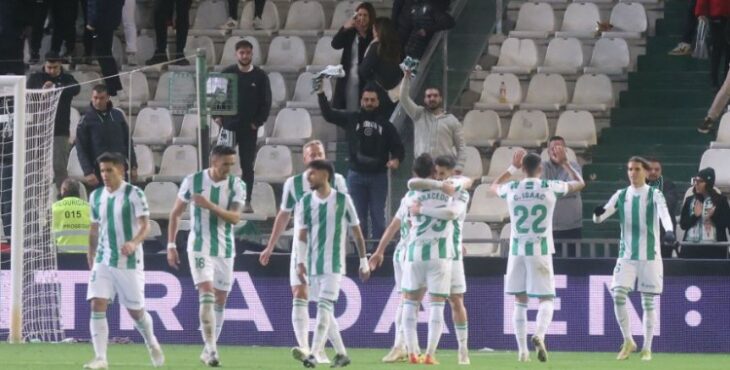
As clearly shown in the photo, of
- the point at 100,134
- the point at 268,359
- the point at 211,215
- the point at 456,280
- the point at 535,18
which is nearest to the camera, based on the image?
the point at 211,215

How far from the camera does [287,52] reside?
23859 mm

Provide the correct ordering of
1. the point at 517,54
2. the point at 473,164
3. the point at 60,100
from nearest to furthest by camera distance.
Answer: the point at 60,100, the point at 473,164, the point at 517,54

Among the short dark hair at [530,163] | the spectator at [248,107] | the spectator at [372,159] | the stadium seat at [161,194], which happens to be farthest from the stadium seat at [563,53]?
the short dark hair at [530,163]

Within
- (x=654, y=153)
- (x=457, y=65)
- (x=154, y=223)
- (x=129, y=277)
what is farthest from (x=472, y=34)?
(x=129, y=277)

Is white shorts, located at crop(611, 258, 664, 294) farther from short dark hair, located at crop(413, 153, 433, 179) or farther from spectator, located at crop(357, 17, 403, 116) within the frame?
spectator, located at crop(357, 17, 403, 116)

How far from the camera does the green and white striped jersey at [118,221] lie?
15.4 m

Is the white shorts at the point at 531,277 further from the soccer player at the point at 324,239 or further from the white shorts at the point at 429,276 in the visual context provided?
the soccer player at the point at 324,239

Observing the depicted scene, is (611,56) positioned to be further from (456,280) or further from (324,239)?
(324,239)

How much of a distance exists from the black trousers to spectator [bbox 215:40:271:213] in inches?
86.0

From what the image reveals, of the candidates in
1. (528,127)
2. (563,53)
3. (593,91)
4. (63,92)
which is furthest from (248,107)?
(563,53)

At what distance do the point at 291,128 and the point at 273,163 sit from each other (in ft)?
1.98

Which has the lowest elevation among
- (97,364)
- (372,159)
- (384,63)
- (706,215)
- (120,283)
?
(97,364)

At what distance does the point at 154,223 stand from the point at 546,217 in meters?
5.83

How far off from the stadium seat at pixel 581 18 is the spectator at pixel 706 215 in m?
4.79
